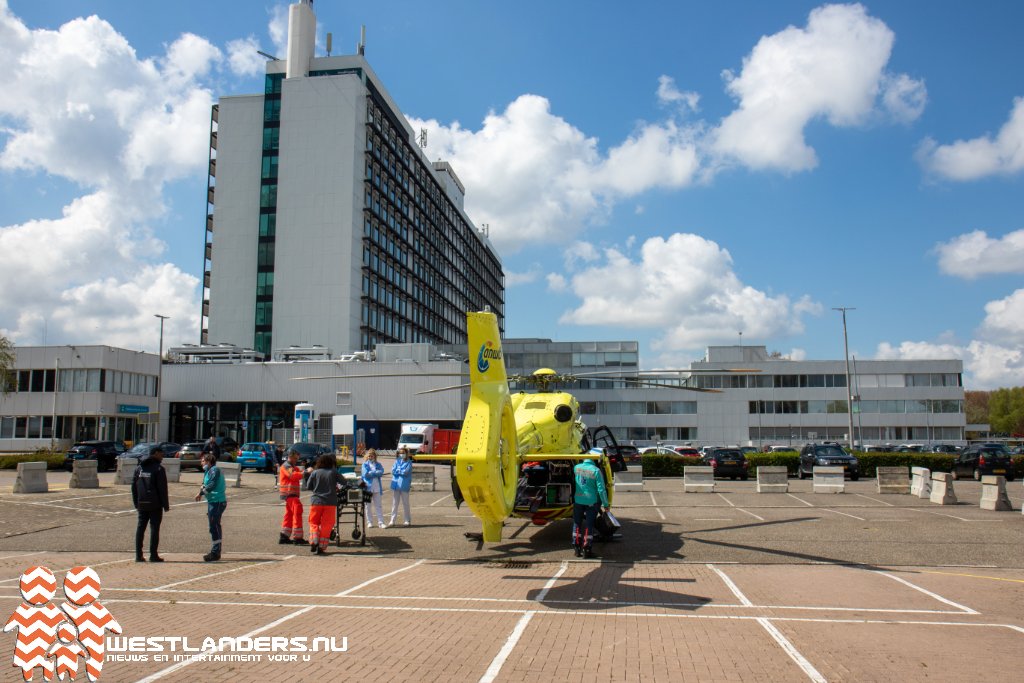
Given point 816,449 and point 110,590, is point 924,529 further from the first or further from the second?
point 816,449

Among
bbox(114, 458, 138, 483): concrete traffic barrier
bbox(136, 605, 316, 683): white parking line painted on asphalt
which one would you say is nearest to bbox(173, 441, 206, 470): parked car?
bbox(114, 458, 138, 483): concrete traffic barrier

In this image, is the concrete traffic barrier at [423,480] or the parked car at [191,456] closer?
the concrete traffic barrier at [423,480]

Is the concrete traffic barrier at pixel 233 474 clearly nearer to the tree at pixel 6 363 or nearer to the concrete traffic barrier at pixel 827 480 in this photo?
the concrete traffic barrier at pixel 827 480

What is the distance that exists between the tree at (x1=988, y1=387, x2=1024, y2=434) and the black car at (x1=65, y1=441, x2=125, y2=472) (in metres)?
125

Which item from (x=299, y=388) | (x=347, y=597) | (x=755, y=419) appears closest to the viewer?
(x=347, y=597)

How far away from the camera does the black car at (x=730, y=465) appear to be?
112 ft

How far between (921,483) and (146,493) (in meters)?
23.2

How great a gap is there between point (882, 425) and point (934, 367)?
821cm

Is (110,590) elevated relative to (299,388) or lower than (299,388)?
lower

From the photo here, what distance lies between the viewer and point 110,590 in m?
9.66

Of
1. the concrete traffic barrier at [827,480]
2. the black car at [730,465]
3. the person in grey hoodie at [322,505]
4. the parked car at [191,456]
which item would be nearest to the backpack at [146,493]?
the person in grey hoodie at [322,505]

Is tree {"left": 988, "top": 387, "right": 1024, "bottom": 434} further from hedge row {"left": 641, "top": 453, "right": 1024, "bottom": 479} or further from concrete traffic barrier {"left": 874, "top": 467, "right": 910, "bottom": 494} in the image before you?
concrete traffic barrier {"left": 874, "top": 467, "right": 910, "bottom": 494}

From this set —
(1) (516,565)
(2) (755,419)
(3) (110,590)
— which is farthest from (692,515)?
(2) (755,419)

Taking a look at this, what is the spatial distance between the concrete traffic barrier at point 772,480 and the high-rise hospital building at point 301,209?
1767 inches
